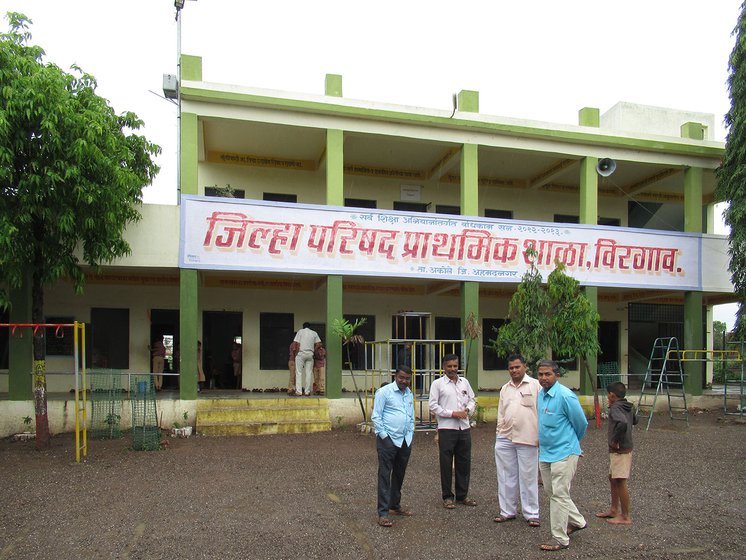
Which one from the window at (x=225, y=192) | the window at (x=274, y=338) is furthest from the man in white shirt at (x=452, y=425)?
the window at (x=274, y=338)

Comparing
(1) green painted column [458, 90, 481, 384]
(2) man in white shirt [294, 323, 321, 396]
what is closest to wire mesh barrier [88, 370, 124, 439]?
(2) man in white shirt [294, 323, 321, 396]

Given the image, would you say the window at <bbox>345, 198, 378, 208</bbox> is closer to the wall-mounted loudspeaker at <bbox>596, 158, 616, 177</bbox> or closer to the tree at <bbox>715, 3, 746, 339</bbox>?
the wall-mounted loudspeaker at <bbox>596, 158, 616, 177</bbox>

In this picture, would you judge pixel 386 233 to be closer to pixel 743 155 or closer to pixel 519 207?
pixel 519 207

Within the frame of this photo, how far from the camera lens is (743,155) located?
1455cm

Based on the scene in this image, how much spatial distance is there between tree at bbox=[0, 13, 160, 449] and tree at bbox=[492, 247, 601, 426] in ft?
24.4

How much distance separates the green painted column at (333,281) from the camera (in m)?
13.2

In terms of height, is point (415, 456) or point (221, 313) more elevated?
point (221, 313)

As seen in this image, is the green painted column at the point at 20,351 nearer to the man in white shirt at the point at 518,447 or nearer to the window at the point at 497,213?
the man in white shirt at the point at 518,447

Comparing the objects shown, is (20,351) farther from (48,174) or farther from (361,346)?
(361,346)

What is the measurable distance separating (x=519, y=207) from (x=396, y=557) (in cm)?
1394

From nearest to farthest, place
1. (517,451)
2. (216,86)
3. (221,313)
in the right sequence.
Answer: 1. (517,451)
2. (216,86)
3. (221,313)

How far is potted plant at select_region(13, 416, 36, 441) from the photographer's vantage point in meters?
11.6

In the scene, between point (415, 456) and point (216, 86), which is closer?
point (415, 456)

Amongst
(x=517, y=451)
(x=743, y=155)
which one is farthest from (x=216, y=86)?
(x=743, y=155)
